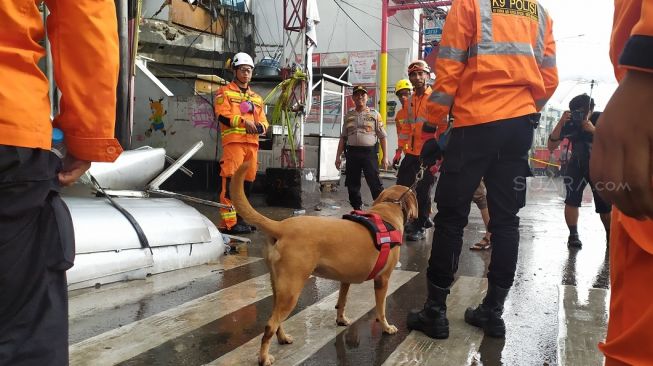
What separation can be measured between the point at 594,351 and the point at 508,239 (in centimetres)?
79

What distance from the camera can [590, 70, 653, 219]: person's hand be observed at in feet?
3.32

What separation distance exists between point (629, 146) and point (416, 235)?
18.6 ft

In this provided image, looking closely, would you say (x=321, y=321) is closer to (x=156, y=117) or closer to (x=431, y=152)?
(x=431, y=152)

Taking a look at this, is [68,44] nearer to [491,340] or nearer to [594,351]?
[491,340]

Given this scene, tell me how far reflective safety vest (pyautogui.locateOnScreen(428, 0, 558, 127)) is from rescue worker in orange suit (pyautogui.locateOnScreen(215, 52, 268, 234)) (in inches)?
141

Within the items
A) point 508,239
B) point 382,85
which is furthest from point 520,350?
point 382,85

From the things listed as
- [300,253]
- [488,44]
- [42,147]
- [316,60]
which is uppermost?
[316,60]

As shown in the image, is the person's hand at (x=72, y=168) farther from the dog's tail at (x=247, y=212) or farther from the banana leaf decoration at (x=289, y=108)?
the banana leaf decoration at (x=289, y=108)

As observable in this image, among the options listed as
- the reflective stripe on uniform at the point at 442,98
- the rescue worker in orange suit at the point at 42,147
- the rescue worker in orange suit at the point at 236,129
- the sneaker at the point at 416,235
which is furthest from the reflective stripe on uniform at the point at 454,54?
the sneaker at the point at 416,235

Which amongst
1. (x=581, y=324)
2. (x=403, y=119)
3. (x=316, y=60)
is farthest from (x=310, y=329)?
(x=316, y=60)

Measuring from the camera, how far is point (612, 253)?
4.17 ft

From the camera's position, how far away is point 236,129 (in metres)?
6.30

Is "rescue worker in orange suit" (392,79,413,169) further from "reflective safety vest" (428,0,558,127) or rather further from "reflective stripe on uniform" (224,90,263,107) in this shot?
"reflective safety vest" (428,0,558,127)

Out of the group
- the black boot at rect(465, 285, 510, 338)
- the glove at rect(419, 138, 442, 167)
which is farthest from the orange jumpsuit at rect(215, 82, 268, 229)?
the black boot at rect(465, 285, 510, 338)
